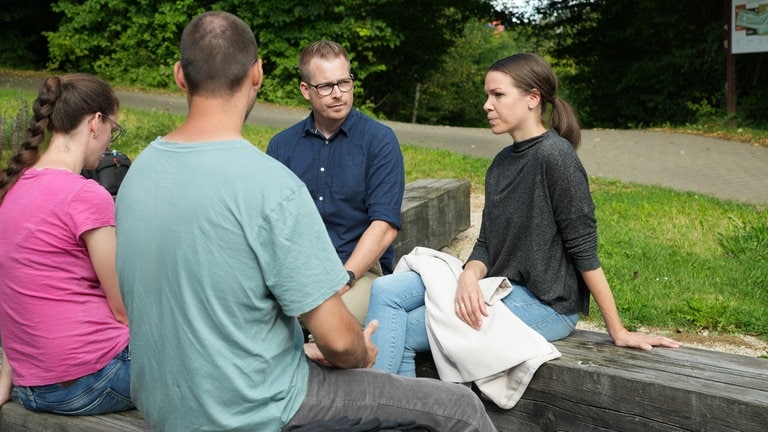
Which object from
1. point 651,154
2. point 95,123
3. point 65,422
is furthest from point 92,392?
point 651,154

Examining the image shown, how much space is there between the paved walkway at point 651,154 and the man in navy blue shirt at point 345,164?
6.77m

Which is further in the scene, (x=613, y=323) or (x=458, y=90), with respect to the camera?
(x=458, y=90)

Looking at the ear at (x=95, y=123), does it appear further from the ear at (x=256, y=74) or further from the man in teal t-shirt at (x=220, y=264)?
the ear at (x=256, y=74)

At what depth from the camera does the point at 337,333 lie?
2250 mm

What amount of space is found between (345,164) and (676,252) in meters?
3.87

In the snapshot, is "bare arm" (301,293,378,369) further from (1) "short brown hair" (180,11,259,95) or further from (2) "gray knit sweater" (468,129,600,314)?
(2) "gray knit sweater" (468,129,600,314)

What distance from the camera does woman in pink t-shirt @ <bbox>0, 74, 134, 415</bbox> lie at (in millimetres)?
2736

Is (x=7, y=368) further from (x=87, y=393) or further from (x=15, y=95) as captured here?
(x=15, y=95)

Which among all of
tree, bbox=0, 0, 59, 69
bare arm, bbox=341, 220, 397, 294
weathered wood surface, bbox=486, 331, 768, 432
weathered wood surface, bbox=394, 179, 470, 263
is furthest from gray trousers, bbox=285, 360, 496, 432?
tree, bbox=0, 0, 59, 69

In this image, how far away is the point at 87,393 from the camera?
2.87 meters

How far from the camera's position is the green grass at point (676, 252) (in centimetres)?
558

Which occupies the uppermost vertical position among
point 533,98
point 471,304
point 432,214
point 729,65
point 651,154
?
point 533,98

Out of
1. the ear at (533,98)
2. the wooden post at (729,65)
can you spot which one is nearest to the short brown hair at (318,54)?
the ear at (533,98)

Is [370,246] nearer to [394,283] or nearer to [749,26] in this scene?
[394,283]
